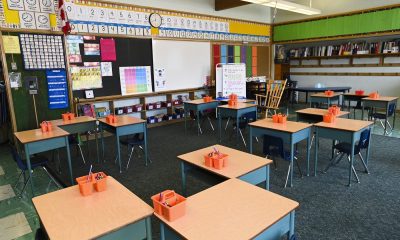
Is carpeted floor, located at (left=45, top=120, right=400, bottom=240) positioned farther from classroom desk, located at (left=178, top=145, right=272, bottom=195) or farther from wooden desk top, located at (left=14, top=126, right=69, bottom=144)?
wooden desk top, located at (left=14, top=126, right=69, bottom=144)

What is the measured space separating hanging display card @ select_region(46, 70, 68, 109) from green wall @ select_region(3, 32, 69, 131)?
3.3 inches

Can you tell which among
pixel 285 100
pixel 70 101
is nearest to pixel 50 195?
pixel 70 101

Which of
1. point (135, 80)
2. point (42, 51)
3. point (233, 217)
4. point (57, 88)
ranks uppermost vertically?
point (42, 51)

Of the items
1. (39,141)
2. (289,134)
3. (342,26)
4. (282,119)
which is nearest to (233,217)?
(289,134)

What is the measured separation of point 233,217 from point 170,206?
36 cm

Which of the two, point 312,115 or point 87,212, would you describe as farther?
point 312,115

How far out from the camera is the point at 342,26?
8734 millimetres

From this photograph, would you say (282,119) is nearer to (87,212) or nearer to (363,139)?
(363,139)

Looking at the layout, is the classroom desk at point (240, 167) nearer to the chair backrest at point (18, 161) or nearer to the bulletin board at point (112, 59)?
the chair backrest at point (18, 161)

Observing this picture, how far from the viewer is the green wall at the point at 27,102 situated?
17.0 ft

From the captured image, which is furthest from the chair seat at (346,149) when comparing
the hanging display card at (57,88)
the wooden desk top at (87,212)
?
the hanging display card at (57,88)

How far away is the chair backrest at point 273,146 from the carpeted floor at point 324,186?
1.43 ft

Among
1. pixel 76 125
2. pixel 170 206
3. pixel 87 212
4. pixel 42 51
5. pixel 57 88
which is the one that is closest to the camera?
pixel 170 206

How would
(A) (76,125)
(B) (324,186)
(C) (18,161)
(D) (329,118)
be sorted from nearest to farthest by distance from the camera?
(C) (18,161) < (B) (324,186) < (D) (329,118) < (A) (76,125)
